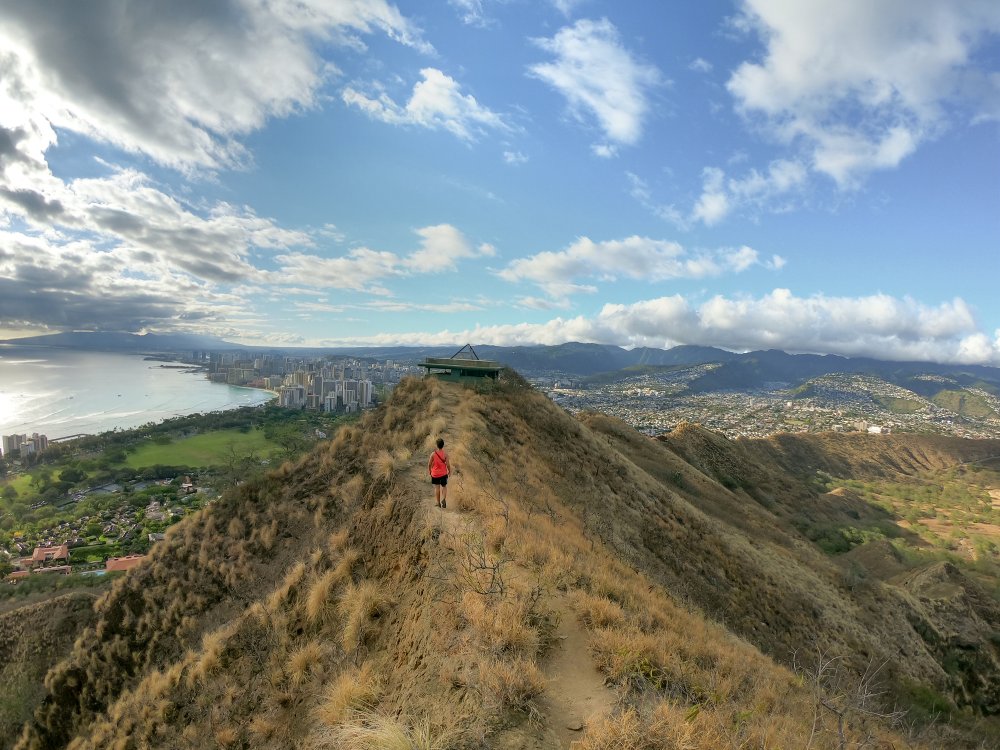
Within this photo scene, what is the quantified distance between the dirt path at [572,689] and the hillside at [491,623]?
3 centimetres

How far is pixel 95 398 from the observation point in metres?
129

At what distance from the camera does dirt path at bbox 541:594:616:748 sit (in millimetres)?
4816

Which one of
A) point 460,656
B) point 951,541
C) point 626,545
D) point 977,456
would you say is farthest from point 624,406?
point 460,656

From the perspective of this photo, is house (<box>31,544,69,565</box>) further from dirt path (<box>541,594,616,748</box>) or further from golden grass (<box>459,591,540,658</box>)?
dirt path (<box>541,594,616,748</box>)

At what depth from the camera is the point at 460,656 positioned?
19.1 ft

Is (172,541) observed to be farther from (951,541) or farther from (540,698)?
(951,541)

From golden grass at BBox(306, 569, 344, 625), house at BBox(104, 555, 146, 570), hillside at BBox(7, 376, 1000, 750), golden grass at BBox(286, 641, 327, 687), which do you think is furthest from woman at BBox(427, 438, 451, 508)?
house at BBox(104, 555, 146, 570)

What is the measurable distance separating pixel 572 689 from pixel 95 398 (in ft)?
578

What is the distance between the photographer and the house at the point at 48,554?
34.9 metres

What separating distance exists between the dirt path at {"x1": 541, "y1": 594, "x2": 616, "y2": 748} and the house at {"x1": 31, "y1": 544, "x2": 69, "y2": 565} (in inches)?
1928

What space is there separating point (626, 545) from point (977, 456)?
15208cm

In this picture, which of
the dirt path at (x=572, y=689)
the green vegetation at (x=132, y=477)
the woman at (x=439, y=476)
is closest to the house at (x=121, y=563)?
the green vegetation at (x=132, y=477)

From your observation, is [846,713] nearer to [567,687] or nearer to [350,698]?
[567,687]

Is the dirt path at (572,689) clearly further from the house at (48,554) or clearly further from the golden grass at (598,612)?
the house at (48,554)
